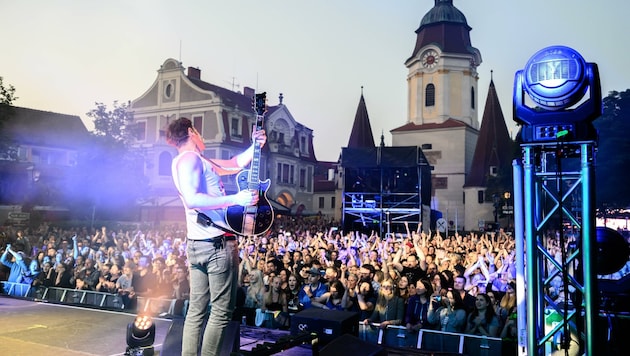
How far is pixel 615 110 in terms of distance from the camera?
80.1 feet

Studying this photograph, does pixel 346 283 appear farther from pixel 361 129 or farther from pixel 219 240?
pixel 361 129

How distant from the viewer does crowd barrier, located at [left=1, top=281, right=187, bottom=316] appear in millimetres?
8000

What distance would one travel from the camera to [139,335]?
447 centimetres

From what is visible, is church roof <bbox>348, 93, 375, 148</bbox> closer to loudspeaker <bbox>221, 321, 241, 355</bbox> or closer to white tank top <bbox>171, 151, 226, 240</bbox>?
loudspeaker <bbox>221, 321, 241, 355</bbox>

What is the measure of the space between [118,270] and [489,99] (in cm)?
4071

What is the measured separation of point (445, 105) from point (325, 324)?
37666 mm

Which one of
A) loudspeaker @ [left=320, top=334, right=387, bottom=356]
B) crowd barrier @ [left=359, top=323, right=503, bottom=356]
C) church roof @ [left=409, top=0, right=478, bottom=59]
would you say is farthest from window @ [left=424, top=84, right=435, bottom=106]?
loudspeaker @ [left=320, top=334, right=387, bottom=356]

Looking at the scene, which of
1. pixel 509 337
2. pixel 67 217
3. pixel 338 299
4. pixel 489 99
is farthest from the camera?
pixel 489 99

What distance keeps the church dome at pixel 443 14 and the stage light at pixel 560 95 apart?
3992cm

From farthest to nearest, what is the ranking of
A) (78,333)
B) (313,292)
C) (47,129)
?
(47,129) < (313,292) < (78,333)

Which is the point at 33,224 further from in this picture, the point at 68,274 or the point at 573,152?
the point at 573,152

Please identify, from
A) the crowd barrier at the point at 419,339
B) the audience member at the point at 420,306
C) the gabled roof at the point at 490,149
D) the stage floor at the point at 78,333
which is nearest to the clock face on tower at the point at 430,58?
the gabled roof at the point at 490,149

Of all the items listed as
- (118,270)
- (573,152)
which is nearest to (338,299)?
(573,152)

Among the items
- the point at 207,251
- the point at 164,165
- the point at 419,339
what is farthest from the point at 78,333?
the point at 164,165
